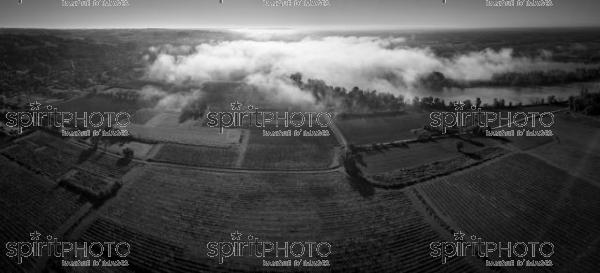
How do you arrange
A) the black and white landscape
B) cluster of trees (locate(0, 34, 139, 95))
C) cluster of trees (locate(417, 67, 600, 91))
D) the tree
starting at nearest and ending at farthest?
the black and white landscape, the tree, cluster of trees (locate(0, 34, 139, 95)), cluster of trees (locate(417, 67, 600, 91))

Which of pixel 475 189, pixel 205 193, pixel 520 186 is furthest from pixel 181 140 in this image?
pixel 520 186

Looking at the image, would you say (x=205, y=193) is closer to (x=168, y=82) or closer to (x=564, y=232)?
(x=564, y=232)

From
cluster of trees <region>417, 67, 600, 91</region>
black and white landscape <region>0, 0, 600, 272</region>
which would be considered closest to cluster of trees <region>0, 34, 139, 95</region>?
black and white landscape <region>0, 0, 600, 272</region>

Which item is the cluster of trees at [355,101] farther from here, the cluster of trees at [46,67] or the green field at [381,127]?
the cluster of trees at [46,67]

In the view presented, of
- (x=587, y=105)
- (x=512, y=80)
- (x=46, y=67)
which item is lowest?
(x=587, y=105)

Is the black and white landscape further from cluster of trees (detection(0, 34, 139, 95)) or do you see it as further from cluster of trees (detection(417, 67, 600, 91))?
cluster of trees (detection(417, 67, 600, 91))

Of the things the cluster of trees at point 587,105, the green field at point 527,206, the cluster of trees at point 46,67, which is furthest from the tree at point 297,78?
the cluster of trees at point 587,105

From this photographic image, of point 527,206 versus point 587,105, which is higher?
point 587,105

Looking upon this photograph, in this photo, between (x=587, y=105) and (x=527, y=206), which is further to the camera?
(x=587, y=105)

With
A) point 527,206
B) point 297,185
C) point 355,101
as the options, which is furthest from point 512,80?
point 297,185

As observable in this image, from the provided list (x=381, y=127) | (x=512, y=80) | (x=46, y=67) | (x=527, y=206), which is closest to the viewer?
(x=527, y=206)

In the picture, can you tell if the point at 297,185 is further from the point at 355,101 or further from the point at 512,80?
the point at 512,80
